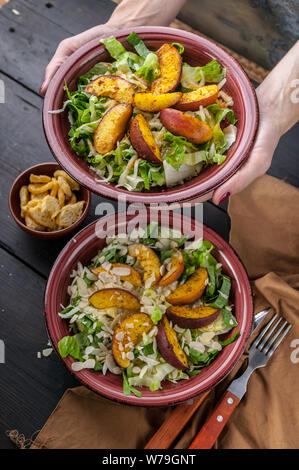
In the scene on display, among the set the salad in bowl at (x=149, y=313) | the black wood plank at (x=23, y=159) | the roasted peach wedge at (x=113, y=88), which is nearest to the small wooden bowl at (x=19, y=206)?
the black wood plank at (x=23, y=159)

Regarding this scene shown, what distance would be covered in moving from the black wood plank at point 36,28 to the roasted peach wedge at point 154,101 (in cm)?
97

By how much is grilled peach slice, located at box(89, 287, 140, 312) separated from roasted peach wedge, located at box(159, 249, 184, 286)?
0.12 m

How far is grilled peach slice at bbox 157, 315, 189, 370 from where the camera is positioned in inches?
62.7

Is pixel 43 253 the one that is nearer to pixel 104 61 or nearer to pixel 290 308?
pixel 104 61

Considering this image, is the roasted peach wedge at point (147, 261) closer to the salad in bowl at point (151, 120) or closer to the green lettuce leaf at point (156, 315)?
the green lettuce leaf at point (156, 315)

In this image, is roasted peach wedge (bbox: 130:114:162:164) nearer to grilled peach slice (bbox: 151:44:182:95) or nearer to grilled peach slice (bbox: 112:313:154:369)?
grilled peach slice (bbox: 151:44:182:95)

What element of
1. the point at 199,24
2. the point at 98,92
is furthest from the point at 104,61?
the point at 199,24

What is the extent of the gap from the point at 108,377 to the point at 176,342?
0.25 m

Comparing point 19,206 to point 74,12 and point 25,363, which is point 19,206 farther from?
point 74,12

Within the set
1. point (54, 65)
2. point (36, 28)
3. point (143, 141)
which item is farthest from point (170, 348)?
point (36, 28)

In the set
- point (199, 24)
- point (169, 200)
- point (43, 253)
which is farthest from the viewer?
point (199, 24)

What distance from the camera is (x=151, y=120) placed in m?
1.60

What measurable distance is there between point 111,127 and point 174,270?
537 mm
